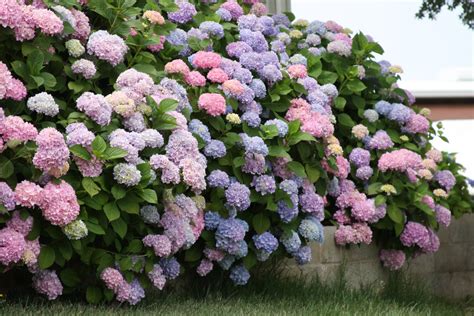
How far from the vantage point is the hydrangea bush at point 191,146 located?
3297mm

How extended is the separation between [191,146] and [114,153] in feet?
1.26

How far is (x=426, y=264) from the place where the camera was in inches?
210

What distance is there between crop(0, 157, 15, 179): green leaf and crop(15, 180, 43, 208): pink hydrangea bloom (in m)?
0.05

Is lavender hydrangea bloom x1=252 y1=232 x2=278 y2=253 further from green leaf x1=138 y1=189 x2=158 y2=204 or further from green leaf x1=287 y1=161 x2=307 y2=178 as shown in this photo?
green leaf x1=138 y1=189 x2=158 y2=204

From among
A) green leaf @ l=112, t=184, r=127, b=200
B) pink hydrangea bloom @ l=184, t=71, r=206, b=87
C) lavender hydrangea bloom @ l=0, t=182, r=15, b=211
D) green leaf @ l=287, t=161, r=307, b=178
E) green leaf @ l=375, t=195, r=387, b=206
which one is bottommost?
lavender hydrangea bloom @ l=0, t=182, r=15, b=211

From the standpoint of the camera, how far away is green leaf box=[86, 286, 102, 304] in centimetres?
345

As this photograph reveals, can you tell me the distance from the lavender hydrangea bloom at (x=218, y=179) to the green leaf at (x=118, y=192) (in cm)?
58

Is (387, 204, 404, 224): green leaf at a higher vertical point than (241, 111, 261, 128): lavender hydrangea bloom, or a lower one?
lower

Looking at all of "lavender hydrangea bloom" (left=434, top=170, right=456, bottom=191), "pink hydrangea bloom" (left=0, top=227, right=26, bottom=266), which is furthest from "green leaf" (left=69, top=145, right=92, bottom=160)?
"lavender hydrangea bloom" (left=434, top=170, right=456, bottom=191)

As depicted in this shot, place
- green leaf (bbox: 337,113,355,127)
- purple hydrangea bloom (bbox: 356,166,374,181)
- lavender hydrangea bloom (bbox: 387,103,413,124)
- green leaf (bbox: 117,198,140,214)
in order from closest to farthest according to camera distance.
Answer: green leaf (bbox: 117,198,140,214), purple hydrangea bloom (bbox: 356,166,374,181), green leaf (bbox: 337,113,355,127), lavender hydrangea bloom (bbox: 387,103,413,124)

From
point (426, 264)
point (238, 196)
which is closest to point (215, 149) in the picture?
point (238, 196)

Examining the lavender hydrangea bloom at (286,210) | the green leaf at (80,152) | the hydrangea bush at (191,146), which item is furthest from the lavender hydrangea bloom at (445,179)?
the green leaf at (80,152)

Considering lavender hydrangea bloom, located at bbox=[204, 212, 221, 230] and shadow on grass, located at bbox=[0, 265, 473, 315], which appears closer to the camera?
shadow on grass, located at bbox=[0, 265, 473, 315]

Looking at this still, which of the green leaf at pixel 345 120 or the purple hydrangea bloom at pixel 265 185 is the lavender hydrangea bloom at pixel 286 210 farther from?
the green leaf at pixel 345 120
